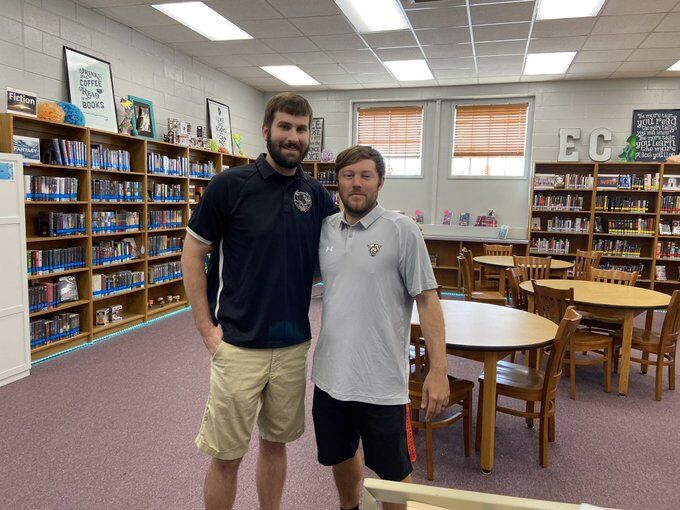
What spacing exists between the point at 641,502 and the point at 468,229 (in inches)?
228

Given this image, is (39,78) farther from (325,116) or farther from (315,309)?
(325,116)

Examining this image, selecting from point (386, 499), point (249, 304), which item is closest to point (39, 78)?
point (249, 304)

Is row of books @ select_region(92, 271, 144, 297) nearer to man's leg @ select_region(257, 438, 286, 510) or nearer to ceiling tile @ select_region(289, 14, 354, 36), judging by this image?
ceiling tile @ select_region(289, 14, 354, 36)

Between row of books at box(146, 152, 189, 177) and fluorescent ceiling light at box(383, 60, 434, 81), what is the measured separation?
3017 mm

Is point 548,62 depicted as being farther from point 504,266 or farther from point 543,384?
point 543,384

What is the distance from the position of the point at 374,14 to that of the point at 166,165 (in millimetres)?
2896

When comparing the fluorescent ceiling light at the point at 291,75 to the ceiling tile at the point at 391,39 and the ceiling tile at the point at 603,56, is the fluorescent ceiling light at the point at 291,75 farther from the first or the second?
the ceiling tile at the point at 603,56

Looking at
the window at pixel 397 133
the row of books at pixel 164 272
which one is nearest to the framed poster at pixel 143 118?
the row of books at pixel 164 272

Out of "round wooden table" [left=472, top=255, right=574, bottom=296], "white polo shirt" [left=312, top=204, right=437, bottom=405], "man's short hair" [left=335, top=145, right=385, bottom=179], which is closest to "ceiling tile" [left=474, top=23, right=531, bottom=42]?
"round wooden table" [left=472, top=255, right=574, bottom=296]

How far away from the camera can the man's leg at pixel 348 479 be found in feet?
6.04

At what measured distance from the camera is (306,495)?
2336mm

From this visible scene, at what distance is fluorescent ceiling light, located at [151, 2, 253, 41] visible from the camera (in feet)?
15.8

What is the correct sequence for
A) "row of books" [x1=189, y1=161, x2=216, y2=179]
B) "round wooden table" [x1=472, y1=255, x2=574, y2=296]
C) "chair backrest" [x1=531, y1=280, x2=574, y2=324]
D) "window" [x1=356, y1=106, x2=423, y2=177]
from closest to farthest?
"chair backrest" [x1=531, y1=280, x2=574, y2=324]
"round wooden table" [x1=472, y1=255, x2=574, y2=296]
"row of books" [x1=189, y1=161, x2=216, y2=179]
"window" [x1=356, y1=106, x2=423, y2=177]

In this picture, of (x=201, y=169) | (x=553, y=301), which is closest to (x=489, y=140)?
(x=201, y=169)
